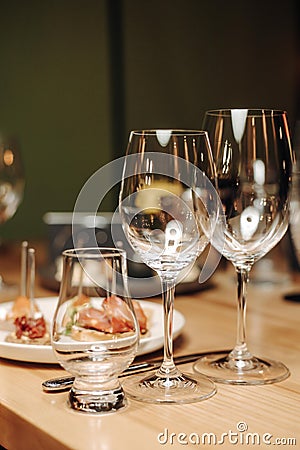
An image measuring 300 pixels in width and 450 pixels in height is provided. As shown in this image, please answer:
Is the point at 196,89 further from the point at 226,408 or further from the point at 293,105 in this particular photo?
the point at 226,408

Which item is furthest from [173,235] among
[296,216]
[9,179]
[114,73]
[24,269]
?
[114,73]

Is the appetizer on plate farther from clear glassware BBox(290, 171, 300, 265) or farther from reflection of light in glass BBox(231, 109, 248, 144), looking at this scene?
clear glassware BBox(290, 171, 300, 265)

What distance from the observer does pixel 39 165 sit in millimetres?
3627

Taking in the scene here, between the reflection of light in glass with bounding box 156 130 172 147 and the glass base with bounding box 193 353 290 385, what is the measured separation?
247mm

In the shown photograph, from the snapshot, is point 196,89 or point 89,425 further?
point 196,89

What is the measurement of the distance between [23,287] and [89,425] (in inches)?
18.3

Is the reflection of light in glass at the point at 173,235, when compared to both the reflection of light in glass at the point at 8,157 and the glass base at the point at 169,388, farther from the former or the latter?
the reflection of light in glass at the point at 8,157

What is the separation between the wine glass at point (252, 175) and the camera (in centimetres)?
79

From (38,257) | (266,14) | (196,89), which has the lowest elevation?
(38,257)

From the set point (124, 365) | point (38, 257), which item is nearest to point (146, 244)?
point (124, 365)

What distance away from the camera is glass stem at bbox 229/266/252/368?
2.77ft

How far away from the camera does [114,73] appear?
385cm

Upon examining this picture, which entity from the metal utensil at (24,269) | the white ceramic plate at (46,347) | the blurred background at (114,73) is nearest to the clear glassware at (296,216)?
the white ceramic plate at (46,347)

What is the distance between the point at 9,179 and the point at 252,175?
714 millimetres
